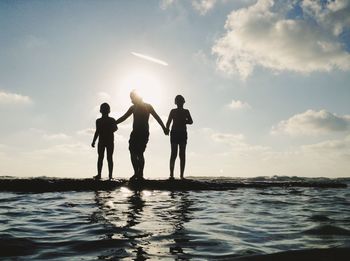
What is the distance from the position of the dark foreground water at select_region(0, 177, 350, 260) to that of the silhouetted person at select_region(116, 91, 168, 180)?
4.67 meters

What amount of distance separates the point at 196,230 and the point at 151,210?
5.65 ft

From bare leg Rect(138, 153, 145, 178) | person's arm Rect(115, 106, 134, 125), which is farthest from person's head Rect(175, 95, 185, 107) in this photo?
bare leg Rect(138, 153, 145, 178)

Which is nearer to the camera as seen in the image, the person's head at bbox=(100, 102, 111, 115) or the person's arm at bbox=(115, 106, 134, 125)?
the person's arm at bbox=(115, 106, 134, 125)

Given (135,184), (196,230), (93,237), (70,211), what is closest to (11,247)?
(93,237)

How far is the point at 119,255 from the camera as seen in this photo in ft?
9.24

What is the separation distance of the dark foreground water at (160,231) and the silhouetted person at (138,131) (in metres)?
4.67

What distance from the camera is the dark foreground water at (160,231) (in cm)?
299

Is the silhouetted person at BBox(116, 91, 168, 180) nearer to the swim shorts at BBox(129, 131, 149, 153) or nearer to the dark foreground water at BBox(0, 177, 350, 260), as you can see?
the swim shorts at BBox(129, 131, 149, 153)

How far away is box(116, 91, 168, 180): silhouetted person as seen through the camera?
10.9 metres

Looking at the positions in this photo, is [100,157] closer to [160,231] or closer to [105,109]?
[105,109]

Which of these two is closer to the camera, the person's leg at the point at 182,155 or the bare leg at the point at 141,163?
the bare leg at the point at 141,163

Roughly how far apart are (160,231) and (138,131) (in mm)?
7262

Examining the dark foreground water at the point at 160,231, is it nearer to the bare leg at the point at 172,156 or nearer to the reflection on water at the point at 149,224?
the reflection on water at the point at 149,224

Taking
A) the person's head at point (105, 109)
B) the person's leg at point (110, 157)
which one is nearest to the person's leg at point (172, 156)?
the person's leg at point (110, 157)
